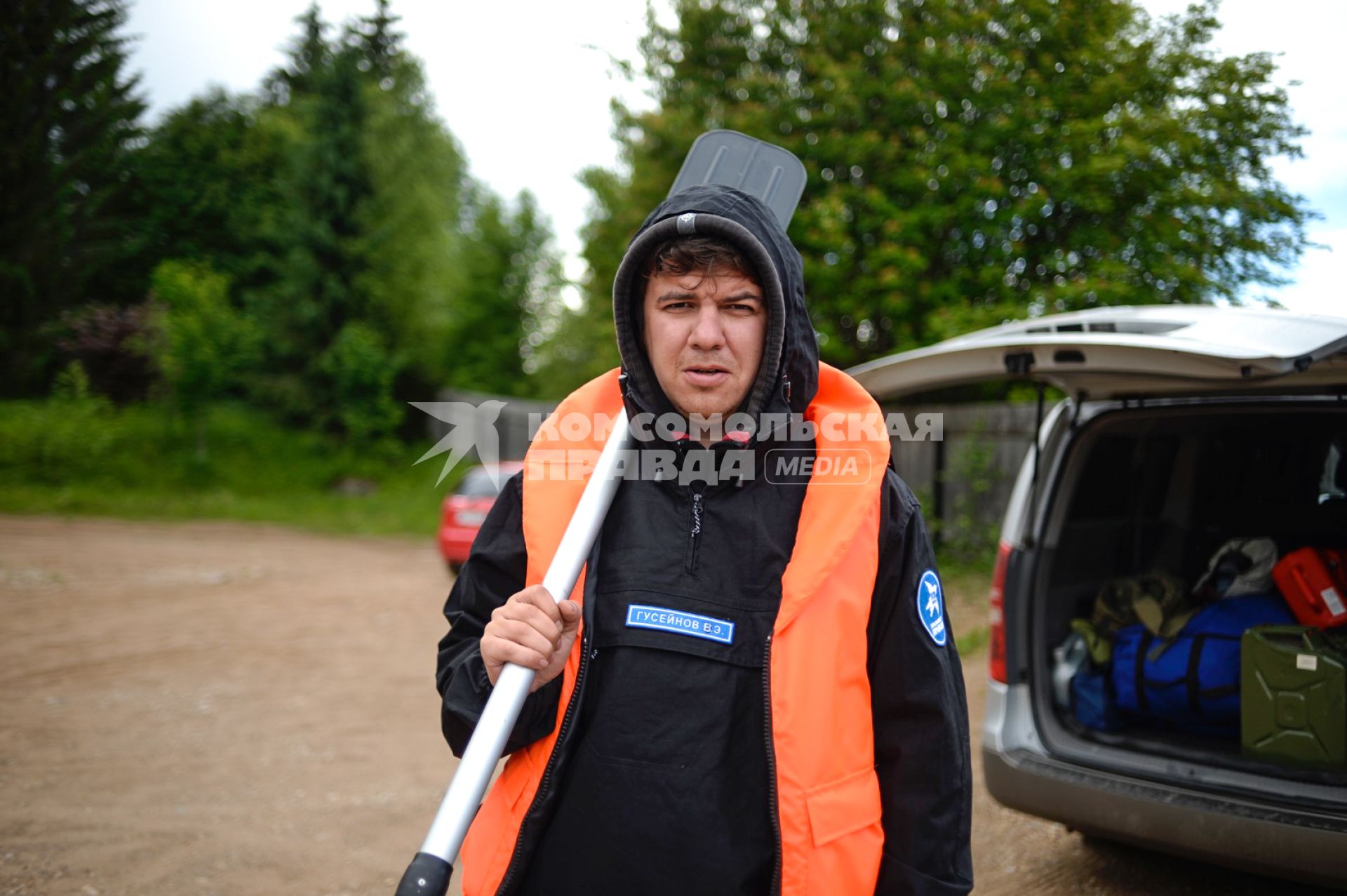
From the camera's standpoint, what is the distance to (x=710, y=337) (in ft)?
5.16

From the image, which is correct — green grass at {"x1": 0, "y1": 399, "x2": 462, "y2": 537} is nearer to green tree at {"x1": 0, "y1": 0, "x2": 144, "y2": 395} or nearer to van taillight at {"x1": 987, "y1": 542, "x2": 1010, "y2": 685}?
green tree at {"x1": 0, "y1": 0, "x2": 144, "y2": 395}

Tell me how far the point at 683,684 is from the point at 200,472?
21391 mm

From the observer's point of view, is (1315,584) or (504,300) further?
(504,300)

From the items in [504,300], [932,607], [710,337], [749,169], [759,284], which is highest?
[504,300]

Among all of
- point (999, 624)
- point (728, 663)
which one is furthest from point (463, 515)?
point (728, 663)

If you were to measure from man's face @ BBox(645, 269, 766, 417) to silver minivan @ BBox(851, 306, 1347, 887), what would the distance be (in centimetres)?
146

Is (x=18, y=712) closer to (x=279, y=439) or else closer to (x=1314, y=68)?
(x=1314, y=68)

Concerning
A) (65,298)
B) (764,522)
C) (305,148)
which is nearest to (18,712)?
(764,522)

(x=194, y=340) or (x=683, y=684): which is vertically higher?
(x=194, y=340)

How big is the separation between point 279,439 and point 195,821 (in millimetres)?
20261

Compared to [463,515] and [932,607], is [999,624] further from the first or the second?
[463,515]

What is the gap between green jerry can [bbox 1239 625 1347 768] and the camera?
2910 mm

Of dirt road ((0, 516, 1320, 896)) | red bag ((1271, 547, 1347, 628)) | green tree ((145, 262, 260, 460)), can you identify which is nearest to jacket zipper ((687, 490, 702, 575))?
dirt road ((0, 516, 1320, 896))

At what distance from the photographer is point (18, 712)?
5250mm
